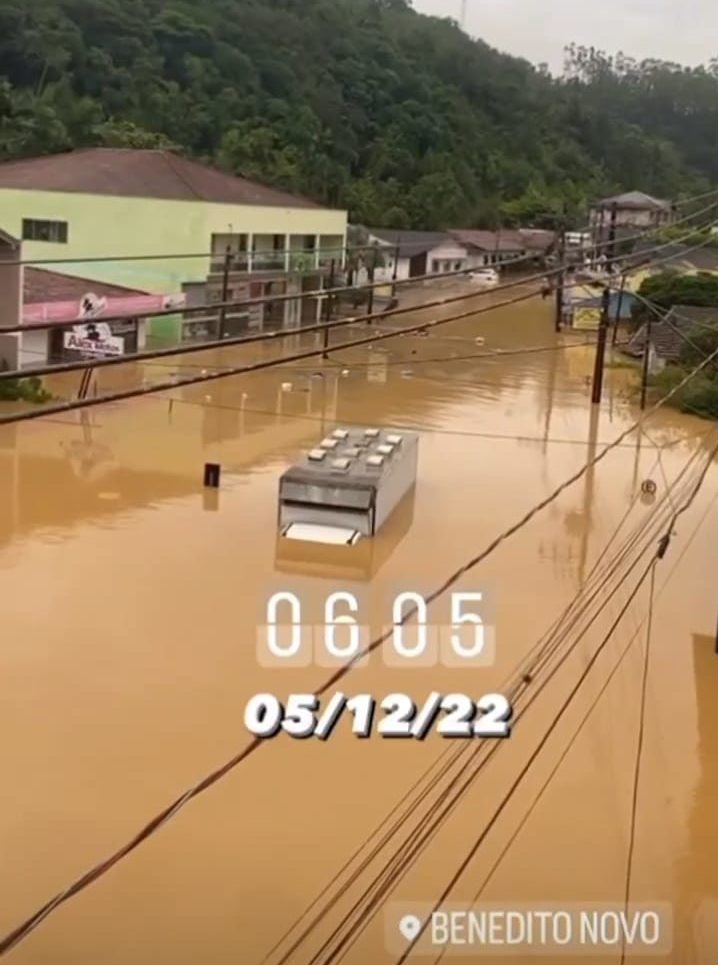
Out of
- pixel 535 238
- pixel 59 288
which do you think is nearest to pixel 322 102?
pixel 535 238

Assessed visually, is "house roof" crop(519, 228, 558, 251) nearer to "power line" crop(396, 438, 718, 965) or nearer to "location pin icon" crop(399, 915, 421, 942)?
"power line" crop(396, 438, 718, 965)

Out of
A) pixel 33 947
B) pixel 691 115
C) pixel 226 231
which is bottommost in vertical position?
pixel 33 947

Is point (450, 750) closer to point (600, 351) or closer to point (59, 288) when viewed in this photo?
point (600, 351)

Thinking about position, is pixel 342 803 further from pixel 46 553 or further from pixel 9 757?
pixel 46 553

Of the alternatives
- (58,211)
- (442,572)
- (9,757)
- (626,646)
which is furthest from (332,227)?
(9,757)

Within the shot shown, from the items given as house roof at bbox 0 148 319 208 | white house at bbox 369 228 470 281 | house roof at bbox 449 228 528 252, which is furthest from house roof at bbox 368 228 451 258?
house roof at bbox 0 148 319 208

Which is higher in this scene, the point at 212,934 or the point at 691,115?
the point at 691,115

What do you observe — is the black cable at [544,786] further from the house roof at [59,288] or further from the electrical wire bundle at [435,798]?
the house roof at [59,288]

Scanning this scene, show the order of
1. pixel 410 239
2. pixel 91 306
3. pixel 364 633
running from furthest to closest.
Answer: pixel 410 239 < pixel 91 306 < pixel 364 633
